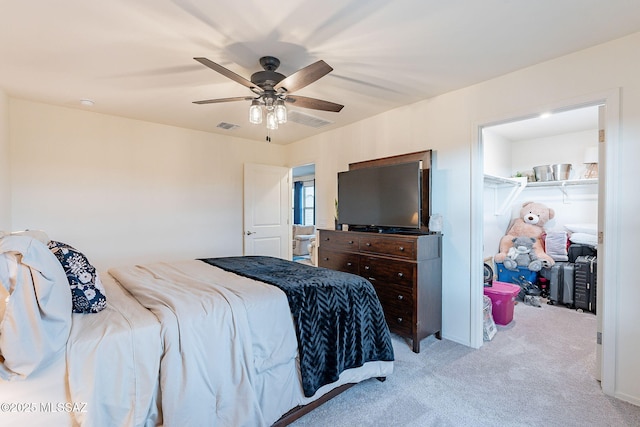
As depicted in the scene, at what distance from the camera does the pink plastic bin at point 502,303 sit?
11.0ft

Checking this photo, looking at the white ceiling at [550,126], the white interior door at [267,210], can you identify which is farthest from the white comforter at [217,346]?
the white ceiling at [550,126]

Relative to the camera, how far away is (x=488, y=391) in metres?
2.18

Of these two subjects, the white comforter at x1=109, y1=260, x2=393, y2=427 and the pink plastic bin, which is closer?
the white comforter at x1=109, y1=260, x2=393, y2=427

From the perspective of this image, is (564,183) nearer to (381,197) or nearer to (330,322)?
(381,197)

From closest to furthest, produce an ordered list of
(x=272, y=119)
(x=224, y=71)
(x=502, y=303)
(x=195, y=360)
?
(x=195, y=360), (x=224, y=71), (x=272, y=119), (x=502, y=303)

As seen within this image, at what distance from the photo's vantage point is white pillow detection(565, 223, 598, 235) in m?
4.21

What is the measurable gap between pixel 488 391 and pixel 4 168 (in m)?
4.74

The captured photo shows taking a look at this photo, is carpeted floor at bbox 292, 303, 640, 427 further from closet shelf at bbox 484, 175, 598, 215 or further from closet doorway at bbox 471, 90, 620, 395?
closet shelf at bbox 484, 175, 598, 215

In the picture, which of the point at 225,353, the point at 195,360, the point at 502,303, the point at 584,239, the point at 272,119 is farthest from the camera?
the point at 584,239

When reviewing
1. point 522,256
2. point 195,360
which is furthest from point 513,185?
point 195,360

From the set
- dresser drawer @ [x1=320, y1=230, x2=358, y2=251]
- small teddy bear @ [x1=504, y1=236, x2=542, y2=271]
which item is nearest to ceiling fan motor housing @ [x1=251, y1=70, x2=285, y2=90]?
dresser drawer @ [x1=320, y1=230, x2=358, y2=251]

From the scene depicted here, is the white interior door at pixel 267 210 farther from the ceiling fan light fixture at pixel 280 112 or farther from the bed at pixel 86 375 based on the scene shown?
the bed at pixel 86 375

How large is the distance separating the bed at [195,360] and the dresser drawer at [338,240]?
3.92 ft

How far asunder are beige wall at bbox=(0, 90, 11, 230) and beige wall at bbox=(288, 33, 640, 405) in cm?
355
